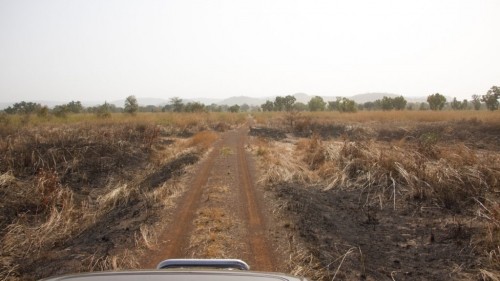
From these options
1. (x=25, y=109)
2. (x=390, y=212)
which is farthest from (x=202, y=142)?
(x=25, y=109)

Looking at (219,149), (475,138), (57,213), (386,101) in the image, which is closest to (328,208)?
(57,213)

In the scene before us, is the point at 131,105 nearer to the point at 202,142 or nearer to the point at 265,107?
the point at 202,142

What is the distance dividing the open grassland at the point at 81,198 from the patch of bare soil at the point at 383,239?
3142 millimetres

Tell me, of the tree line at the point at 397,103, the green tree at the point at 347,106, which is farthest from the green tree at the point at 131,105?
the green tree at the point at 347,106

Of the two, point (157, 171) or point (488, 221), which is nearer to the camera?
point (488, 221)

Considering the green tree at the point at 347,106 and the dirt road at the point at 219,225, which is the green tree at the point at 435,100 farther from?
the dirt road at the point at 219,225

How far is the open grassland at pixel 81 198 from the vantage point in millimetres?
5670

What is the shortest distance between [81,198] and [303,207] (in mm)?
6193

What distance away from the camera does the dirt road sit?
5.61 m

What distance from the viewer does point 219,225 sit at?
6.82 metres

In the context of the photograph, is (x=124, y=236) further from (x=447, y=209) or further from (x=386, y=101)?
(x=386, y=101)

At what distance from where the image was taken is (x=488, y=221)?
6.03 m

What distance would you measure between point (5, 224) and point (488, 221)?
32.1 ft

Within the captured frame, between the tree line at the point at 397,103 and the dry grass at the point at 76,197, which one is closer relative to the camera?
the dry grass at the point at 76,197
